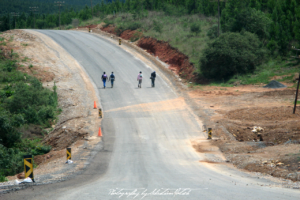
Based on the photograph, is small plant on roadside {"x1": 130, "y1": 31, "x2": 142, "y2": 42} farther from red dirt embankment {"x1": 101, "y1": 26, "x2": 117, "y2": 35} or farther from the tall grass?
red dirt embankment {"x1": 101, "y1": 26, "x2": 117, "y2": 35}

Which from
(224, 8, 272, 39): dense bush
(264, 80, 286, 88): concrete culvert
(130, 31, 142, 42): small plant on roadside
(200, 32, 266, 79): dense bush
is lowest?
(264, 80, 286, 88): concrete culvert

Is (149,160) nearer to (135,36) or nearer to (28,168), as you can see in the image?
(28,168)

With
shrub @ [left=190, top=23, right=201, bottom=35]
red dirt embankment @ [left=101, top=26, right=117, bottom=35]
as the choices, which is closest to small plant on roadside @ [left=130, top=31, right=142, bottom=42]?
red dirt embankment @ [left=101, top=26, right=117, bottom=35]

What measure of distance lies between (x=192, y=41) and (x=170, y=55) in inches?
163

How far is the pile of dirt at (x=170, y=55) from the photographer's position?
3402 centimetres

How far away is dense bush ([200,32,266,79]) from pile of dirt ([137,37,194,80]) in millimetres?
2367

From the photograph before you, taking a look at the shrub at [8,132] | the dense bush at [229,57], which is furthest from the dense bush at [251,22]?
the shrub at [8,132]

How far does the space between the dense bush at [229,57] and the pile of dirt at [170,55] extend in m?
2.37

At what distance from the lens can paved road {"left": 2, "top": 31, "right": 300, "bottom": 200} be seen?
32.6 feet

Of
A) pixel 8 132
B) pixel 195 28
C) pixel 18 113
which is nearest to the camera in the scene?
pixel 8 132

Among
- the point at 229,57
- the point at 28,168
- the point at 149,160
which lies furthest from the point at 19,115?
the point at 229,57

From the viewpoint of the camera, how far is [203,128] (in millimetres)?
19859

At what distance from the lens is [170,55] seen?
123ft

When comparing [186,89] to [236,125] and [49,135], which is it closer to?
[236,125]
